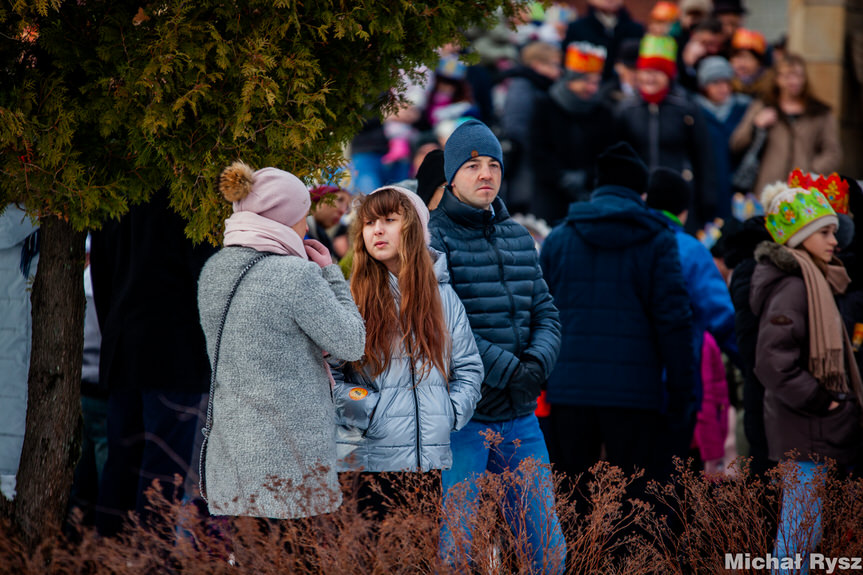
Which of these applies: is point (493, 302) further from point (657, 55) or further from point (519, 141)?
point (657, 55)

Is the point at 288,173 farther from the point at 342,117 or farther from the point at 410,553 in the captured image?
the point at 410,553

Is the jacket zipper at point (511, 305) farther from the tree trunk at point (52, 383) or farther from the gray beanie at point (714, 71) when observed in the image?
the gray beanie at point (714, 71)

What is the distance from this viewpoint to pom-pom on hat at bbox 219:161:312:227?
3.89 metres

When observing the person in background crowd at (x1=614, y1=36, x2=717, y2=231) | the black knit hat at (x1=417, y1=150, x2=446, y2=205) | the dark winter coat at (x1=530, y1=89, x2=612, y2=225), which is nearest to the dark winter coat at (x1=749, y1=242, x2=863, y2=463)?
the black knit hat at (x1=417, y1=150, x2=446, y2=205)

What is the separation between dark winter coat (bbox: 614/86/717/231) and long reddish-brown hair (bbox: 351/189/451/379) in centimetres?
585

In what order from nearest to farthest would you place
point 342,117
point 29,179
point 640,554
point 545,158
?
point 640,554 < point 29,179 < point 342,117 < point 545,158

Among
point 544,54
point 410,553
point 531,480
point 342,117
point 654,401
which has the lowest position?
point 410,553

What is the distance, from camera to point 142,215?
5.46 m

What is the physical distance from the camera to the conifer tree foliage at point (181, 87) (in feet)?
13.1

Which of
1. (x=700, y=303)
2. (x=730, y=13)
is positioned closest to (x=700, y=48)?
(x=730, y=13)

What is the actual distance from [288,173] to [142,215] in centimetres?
173

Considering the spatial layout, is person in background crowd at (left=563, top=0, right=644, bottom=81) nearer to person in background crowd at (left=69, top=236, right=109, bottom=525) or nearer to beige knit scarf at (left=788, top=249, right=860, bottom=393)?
beige knit scarf at (left=788, top=249, right=860, bottom=393)

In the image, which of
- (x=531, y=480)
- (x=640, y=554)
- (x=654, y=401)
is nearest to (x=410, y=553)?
(x=531, y=480)

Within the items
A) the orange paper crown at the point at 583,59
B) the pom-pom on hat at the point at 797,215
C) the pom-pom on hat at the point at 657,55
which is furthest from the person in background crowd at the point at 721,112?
the pom-pom on hat at the point at 797,215
